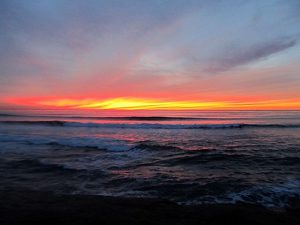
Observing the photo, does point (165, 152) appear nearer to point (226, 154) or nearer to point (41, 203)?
point (226, 154)

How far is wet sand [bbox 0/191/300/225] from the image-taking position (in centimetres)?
379

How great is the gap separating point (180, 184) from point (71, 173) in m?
3.37

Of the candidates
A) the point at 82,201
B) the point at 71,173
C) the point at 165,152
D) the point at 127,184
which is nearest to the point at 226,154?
the point at 165,152

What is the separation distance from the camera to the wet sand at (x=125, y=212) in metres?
3.79

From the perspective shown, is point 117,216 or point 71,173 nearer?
point 117,216

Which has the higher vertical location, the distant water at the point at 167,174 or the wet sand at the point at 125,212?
the wet sand at the point at 125,212

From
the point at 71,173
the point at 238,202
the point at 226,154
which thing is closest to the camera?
the point at 238,202

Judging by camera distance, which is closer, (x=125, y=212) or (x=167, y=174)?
(x=125, y=212)

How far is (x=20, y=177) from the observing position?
6898 mm

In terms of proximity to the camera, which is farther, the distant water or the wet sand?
the distant water

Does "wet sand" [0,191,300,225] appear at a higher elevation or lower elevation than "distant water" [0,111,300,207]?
higher

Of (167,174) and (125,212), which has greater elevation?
(125,212)

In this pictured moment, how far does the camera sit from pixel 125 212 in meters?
4.12

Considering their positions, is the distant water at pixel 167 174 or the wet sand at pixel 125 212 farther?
the distant water at pixel 167 174
